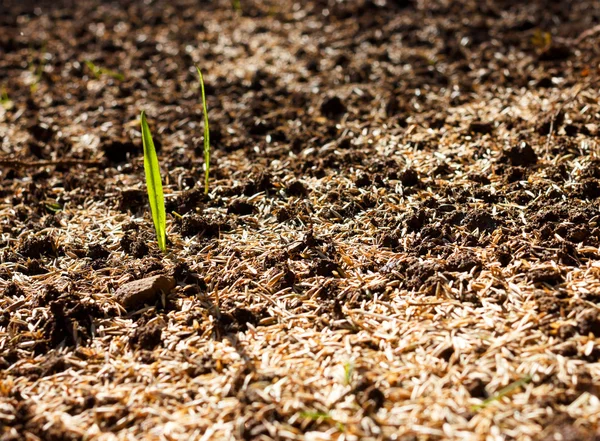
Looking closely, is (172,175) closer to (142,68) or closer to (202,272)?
(202,272)

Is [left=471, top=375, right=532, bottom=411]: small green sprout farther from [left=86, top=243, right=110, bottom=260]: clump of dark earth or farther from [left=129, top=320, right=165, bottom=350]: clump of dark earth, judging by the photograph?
[left=86, top=243, right=110, bottom=260]: clump of dark earth

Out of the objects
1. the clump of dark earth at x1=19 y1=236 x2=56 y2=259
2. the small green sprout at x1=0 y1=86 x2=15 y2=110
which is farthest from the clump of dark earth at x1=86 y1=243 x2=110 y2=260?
the small green sprout at x1=0 y1=86 x2=15 y2=110

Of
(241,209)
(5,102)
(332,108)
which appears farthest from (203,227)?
(5,102)

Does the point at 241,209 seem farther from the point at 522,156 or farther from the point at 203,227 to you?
the point at 522,156

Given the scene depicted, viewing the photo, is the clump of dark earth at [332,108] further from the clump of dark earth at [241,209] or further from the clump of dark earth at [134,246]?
the clump of dark earth at [134,246]

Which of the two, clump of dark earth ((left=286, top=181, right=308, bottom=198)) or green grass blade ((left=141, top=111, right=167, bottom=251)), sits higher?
green grass blade ((left=141, top=111, right=167, bottom=251))

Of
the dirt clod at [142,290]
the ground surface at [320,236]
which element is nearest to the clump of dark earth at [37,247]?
the ground surface at [320,236]
